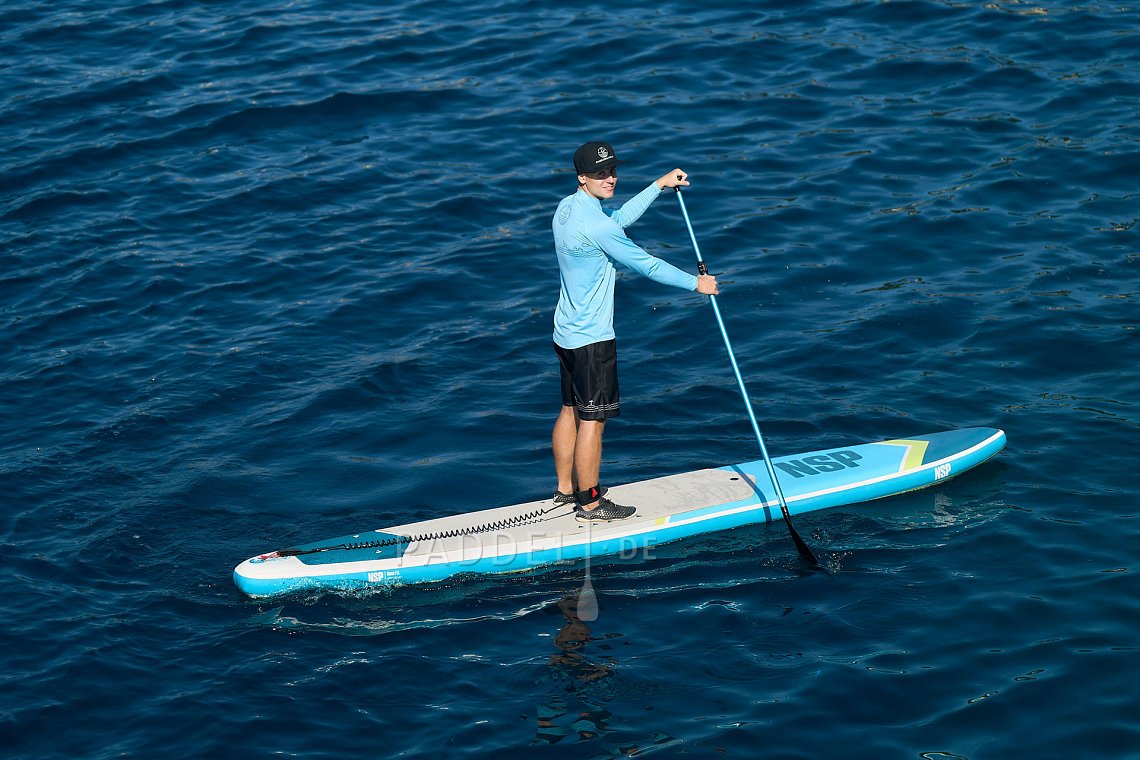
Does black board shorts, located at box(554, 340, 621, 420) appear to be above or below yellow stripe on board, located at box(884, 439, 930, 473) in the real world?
above

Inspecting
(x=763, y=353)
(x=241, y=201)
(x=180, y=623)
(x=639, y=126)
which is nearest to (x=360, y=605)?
(x=180, y=623)

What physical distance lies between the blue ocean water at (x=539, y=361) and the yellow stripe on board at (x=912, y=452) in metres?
0.25

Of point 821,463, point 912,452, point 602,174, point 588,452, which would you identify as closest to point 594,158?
point 602,174

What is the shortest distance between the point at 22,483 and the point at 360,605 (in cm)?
301

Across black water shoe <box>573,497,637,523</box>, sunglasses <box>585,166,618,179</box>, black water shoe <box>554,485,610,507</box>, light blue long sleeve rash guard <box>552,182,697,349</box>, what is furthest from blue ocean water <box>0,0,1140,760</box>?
sunglasses <box>585,166,618,179</box>

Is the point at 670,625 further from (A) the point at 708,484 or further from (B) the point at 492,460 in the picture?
(B) the point at 492,460

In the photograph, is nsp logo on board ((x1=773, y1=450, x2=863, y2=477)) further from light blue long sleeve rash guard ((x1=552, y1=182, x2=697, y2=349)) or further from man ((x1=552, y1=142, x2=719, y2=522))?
light blue long sleeve rash guard ((x1=552, y1=182, x2=697, y2=349))

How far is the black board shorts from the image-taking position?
842 cm

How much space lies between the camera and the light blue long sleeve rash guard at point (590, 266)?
8.07m

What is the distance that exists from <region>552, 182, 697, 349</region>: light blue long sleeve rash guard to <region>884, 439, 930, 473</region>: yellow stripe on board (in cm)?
221

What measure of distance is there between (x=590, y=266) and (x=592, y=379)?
0.77m

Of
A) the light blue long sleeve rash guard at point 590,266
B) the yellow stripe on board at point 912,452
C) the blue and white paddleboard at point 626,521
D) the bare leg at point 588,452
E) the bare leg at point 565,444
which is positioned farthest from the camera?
the yellow stripe on board at point 912,452

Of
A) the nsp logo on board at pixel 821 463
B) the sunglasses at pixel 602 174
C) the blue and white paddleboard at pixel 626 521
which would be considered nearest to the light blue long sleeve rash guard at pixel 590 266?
the sunglasses at pixel 602 174

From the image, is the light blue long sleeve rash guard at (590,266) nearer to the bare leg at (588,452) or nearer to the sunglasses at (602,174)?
the sunglasses at (602,174)
